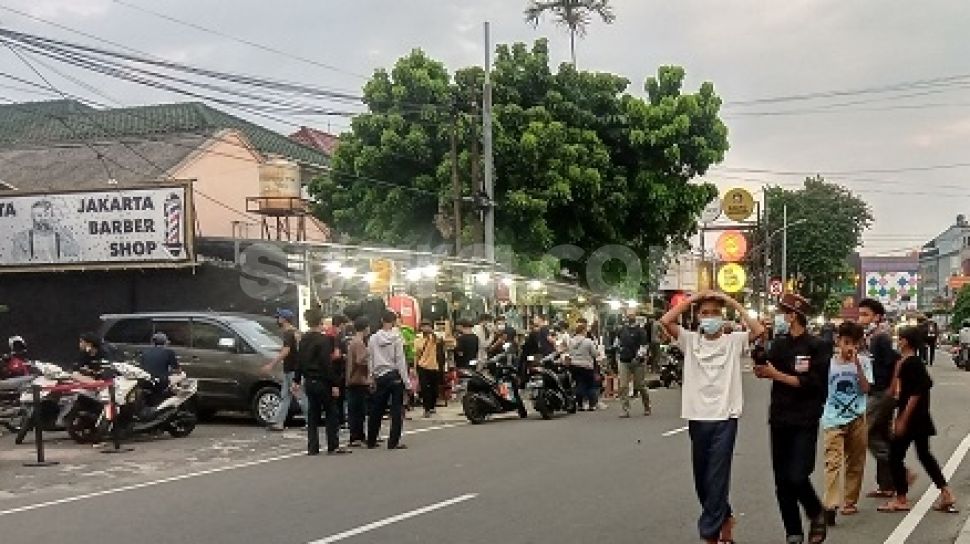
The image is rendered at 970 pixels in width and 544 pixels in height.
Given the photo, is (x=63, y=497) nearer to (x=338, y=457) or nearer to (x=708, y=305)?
(x=338, y=457)

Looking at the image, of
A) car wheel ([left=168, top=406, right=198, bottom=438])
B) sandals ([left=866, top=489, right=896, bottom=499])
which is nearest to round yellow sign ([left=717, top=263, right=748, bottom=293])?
car wheel ([left=168, top=406, right=198, bottom=438])

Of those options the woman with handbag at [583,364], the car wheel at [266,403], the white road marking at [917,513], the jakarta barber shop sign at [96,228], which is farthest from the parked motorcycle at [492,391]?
the white road marking at [917,513]

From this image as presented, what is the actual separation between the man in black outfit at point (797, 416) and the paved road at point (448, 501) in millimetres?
548

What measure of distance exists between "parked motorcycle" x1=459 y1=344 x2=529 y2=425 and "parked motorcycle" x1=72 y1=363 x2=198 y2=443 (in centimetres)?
431

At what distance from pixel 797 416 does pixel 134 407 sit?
10.4 meters

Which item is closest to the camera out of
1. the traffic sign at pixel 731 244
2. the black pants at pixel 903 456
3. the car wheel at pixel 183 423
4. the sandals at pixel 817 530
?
the sandals at pixel 817 530

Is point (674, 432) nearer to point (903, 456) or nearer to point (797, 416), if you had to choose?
point (903, 456)

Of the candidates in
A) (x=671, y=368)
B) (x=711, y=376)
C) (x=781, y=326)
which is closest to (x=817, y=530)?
(x=711, y=376)

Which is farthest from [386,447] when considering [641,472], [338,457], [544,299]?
[544,299]

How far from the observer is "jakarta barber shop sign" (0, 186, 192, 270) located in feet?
68.1

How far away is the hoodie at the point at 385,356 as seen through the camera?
14.0 meters

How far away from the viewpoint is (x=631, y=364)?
1919 cm

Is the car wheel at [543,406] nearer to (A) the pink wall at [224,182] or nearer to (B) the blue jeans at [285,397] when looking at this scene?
(B) the blue jeans at [285,397]

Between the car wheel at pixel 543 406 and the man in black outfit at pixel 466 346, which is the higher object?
the man in black outfit at pixel 466 346
